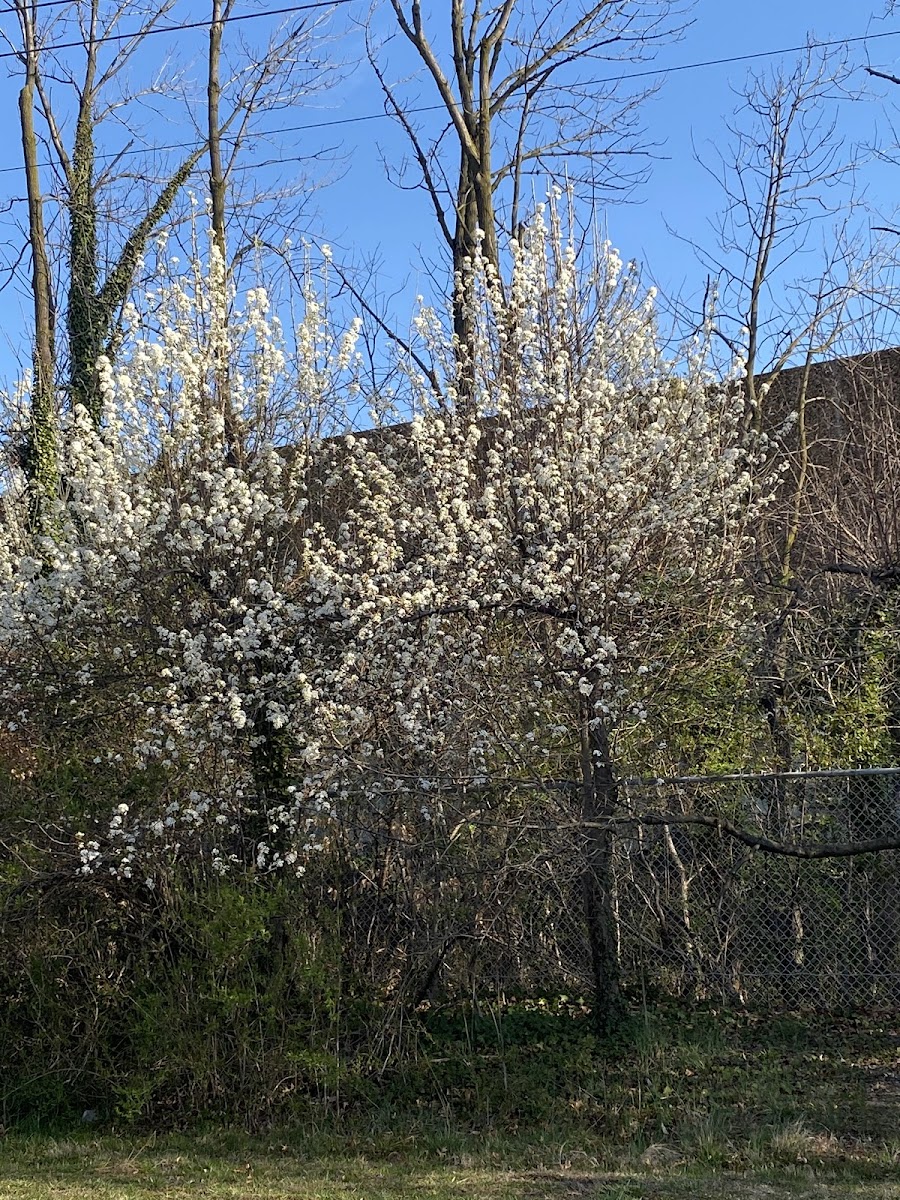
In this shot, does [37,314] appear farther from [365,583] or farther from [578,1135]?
[578,1135]

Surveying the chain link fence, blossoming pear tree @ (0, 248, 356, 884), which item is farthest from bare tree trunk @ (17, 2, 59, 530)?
the chain link fence

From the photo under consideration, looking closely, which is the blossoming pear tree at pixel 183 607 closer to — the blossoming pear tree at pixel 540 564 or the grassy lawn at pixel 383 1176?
the blossoming pear tree at pixel 540 564

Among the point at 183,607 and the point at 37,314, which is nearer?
the point at 183,607

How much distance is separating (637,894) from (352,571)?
2486mm

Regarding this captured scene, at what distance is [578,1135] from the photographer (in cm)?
511

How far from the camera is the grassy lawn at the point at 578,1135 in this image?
4.58 metres

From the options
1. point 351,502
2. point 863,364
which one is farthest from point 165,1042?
point 863,364

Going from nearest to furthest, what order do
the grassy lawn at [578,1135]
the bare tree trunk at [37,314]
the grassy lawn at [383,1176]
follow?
the grassy lawn at [383,1176], the grassy lawn at [578,1135], the bare tree trunk at [37,314]

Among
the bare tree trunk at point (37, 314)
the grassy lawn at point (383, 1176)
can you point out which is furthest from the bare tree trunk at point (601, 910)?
the bare tree trunk at point (37, 314)

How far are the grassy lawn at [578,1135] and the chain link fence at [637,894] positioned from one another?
289 millimetres

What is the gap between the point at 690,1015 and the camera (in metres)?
6.14

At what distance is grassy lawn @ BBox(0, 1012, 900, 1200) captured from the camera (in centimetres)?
458

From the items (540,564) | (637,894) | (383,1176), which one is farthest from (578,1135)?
(540,564)

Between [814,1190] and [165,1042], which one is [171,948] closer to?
[165,1042]
